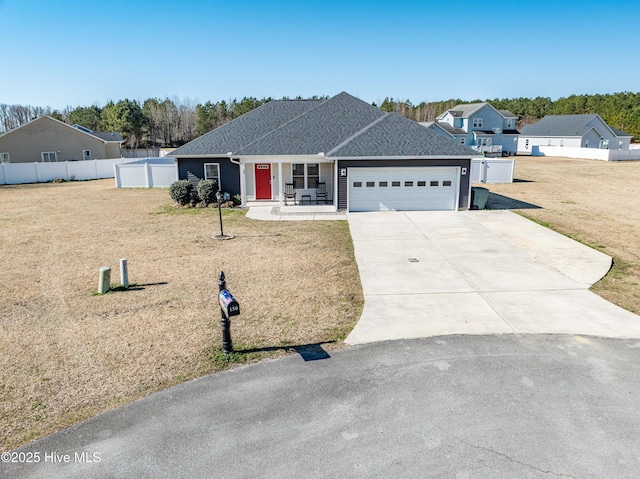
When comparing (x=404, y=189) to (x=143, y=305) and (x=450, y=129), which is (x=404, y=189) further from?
(x=450, y=129)

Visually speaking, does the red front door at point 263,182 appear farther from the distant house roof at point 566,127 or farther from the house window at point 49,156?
the distant house roof at point 566,127

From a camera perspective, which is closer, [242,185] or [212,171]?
[242,185]

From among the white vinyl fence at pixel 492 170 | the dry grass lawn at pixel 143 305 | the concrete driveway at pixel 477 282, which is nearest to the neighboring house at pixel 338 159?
the concrete driveway at pixel 477 282

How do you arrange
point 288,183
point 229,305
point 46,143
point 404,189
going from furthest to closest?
1. point 46,143
2. point 288,183
3. point 404,189
4. point 229,305

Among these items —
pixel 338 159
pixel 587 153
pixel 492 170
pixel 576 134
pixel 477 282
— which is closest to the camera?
pixel 477 282

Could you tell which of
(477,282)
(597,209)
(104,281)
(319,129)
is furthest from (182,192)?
(597,209)

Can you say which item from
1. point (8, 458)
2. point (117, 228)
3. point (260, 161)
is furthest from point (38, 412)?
point (260, 161)
